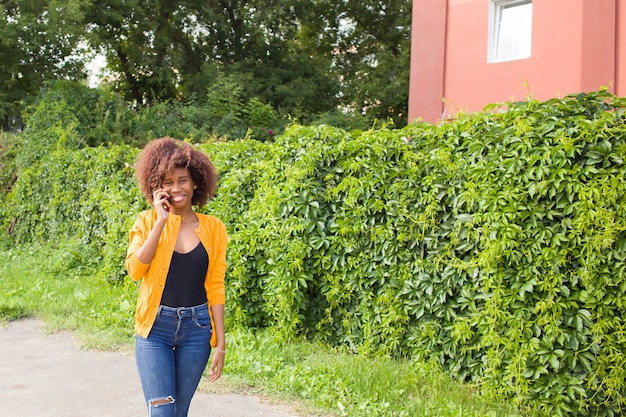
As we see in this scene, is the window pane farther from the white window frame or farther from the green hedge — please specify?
the green hedge

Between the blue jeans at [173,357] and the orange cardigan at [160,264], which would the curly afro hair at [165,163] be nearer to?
the orange cardigan at [160,264]

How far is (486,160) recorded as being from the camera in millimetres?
4918

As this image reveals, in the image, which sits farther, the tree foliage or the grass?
the tree foliage

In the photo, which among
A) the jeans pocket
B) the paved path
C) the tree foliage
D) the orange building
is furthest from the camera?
the tree foliage

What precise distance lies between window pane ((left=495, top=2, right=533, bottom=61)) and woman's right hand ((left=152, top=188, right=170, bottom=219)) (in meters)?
8.36

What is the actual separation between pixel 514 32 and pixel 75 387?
8.71m

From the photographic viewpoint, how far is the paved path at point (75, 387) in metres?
4.77

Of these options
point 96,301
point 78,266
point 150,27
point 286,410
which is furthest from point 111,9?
point 286,410

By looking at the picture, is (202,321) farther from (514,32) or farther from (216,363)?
(514,32)

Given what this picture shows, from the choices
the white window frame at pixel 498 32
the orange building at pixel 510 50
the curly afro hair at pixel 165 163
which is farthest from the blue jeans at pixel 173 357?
the white window frame at pixel 498 32

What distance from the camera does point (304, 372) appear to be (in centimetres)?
524

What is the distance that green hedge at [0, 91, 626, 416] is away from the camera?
4387 millimetres

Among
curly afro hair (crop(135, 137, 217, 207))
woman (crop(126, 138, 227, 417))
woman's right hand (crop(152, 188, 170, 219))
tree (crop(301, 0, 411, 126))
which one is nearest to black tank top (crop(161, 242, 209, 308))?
woman (crop(126, 138, 227, 417))

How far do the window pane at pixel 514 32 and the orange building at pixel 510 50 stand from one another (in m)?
0.02
